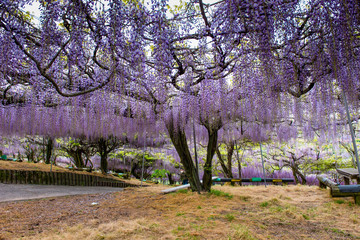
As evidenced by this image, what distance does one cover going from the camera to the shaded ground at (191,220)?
2.67 m

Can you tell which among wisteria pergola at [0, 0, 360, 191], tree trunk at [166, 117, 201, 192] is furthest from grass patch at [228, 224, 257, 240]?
tree trunk at [166, 117, 201, 192]

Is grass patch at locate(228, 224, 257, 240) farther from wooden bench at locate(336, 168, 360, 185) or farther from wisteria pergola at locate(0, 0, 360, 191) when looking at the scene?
wooden bench at locate(336, 168, 360, 185)

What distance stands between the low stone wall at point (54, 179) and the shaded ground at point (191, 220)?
2841 mm

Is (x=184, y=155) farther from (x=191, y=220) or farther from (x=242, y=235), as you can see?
(x=242, y=235)

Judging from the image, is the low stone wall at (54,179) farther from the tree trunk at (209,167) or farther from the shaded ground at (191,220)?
the tree trunk at (209,167)

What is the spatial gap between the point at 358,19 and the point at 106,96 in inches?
207

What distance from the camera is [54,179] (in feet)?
27.5

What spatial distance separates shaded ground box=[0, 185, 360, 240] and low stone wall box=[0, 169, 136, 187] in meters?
2.84

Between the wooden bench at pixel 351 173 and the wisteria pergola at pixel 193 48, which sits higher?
the wisteria pergola at pixel 193 48

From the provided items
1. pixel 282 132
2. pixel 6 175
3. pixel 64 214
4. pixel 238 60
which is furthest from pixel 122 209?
pixel 282 132

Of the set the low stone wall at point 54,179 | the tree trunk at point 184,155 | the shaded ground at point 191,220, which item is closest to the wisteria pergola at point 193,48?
the tree trunk at point 184,155

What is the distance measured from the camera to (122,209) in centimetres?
445

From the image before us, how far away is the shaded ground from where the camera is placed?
267 centimetres

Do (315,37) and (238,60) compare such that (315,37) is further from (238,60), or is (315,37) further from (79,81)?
(79,81)
